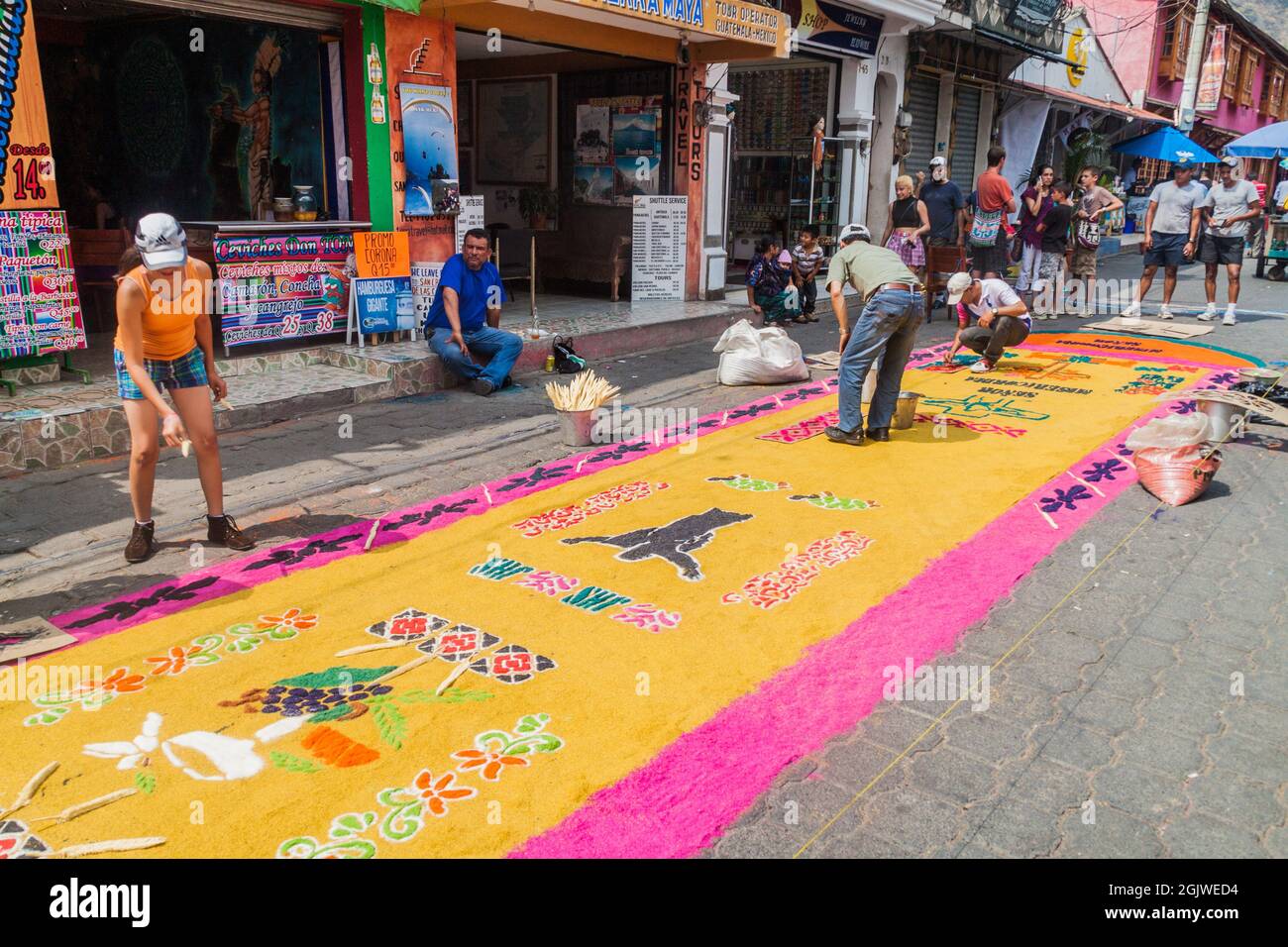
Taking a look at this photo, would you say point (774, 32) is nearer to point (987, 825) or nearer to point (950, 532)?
point (950, 532)

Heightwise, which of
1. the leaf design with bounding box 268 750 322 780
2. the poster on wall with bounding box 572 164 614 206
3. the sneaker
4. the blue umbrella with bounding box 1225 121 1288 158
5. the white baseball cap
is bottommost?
the leaf design with bounding box 268 750 322 780

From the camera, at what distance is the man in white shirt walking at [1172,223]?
484 inches

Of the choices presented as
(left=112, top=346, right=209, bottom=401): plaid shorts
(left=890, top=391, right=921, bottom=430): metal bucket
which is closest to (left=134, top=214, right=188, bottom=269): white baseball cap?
(left=112, top=346, right=209, bottom=401): plaid shorts

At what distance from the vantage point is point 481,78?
599 inches

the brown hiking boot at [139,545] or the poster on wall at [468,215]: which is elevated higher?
the poster on wall at [468,215]

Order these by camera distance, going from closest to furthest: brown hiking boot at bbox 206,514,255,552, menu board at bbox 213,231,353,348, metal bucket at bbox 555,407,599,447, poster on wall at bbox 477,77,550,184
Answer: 1. brown hiking boot at bbox 206,514,255,552
2. metal bucket at bbox 555,407,599,447
3. menu board at bbox 213,231,353,348
4. poster on wall at bbox 477,77,550,184

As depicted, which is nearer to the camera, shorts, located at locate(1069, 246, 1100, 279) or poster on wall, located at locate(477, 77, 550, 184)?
shorts, located at locate(1069, 246, 1100, 279)

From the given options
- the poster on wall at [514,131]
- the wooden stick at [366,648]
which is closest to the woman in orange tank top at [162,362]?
the wooden stick at [366,648]

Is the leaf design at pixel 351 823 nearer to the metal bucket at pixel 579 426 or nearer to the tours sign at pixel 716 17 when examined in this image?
the metal bucket at pixel 579 426

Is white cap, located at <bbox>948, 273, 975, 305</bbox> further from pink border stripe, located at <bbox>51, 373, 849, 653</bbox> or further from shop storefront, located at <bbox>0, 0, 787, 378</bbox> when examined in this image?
shop storefront, located at <bbox>0, 0, 787, 378</bbox>

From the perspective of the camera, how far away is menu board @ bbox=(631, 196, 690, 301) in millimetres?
13086

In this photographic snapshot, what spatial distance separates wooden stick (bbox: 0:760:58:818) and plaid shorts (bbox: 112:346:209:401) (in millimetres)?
2163

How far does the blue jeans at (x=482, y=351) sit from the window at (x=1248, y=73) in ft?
133

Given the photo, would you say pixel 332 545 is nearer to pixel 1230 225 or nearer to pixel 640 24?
pixel 640 24
